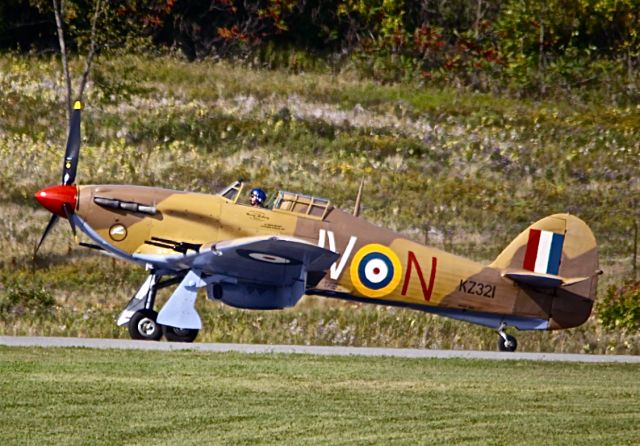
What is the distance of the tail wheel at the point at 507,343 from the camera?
22.0 metres

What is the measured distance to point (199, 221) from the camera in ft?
67.1

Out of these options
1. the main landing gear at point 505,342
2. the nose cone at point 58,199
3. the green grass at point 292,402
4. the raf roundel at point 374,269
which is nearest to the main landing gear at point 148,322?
the nose cone at point 58,199

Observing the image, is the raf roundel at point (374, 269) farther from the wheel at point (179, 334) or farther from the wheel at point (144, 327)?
the wheel at point (144, 327)

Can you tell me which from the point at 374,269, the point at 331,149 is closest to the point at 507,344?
the point at 374,269

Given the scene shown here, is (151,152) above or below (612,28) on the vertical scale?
below

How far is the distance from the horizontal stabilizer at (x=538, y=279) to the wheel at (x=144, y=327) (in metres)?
5.06

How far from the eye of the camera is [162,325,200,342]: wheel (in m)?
20.4

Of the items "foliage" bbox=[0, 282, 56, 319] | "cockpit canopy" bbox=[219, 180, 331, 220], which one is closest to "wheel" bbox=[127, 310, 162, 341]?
"cockpit canopy" bbox=[219, 180, 331, 220]

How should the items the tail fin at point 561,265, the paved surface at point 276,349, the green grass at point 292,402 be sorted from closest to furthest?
the green grass at point 292,402, the paved surface at point 276,349, the tail fin at point 561,265

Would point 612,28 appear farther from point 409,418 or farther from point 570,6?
point 409,418

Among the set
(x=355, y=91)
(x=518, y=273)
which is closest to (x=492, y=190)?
(x=355, y=91)

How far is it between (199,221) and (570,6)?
94.3 ft

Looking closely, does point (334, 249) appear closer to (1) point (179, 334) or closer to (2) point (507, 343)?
(1) point (179, 334)

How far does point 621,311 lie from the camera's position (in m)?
24.3
